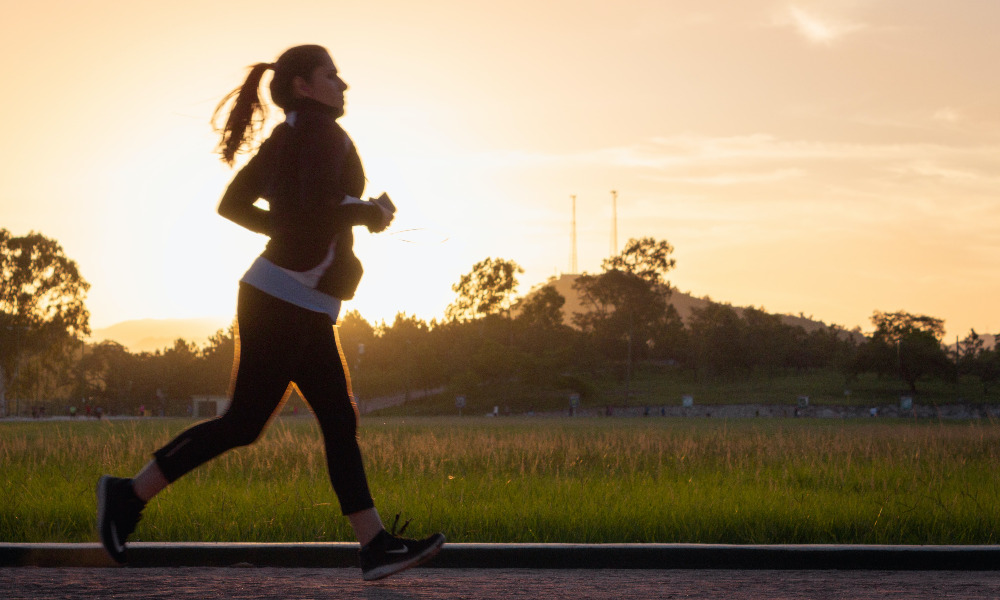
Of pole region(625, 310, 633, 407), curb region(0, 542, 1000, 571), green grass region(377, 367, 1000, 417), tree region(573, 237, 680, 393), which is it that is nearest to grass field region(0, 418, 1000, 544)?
curb region(0, 542, 1000, 571)

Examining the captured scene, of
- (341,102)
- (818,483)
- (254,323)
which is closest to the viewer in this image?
(254,323)

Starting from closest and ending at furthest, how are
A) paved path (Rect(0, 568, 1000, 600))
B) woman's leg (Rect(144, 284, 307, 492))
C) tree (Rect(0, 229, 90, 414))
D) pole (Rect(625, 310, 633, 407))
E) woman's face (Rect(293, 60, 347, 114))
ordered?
woman's leg (Rect(144, 284, 307, 492)) < woman's face (Rect(293, 60, 347, 114)) < paved path (Rect(0, 568, 1000, 600)) < tree (Rect(0, 229, 90, 414)) < pole (Rect(625, 310, 633, 407))

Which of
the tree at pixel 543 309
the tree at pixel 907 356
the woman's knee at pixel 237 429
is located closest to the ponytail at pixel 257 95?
the woman's knee at pixel 237 429

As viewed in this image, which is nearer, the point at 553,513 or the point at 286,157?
the point at 286,157

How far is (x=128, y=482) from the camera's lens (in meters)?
3.17

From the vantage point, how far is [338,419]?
3.27m

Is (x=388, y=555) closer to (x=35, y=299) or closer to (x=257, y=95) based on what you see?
(x=257, y=95)

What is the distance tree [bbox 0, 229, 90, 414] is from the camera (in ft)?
185

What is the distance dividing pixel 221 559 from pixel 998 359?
8049cm

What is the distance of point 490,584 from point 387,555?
0.73 meters

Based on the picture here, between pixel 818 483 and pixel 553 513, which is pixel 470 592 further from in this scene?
pixel 818 483

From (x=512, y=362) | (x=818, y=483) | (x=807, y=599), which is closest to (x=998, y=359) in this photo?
(x=512, y=362)

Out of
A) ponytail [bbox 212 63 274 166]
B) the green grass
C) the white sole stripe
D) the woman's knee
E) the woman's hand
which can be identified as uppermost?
ponytail [bbox 212 63 274 166]

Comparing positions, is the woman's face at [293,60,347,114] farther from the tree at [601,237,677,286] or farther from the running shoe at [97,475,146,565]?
the tree at [601,237,677,286]
